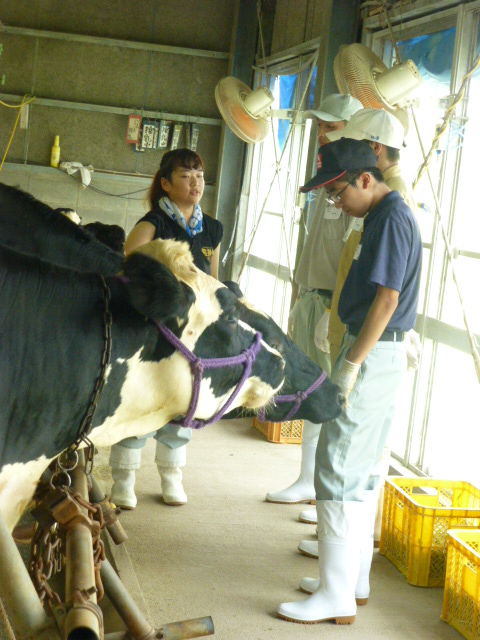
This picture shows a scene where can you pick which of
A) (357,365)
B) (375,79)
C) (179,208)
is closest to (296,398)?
(357,365)

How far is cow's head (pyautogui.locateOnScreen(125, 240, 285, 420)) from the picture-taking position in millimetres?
1550

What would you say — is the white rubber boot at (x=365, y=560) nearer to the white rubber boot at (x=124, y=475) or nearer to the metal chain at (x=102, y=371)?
the white rubber boot at (x=124, y=475)

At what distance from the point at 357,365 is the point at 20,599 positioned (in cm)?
157

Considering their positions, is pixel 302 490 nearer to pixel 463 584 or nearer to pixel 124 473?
pixel 124 473

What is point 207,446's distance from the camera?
4.81m

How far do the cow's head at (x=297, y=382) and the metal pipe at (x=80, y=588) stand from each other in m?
0.80

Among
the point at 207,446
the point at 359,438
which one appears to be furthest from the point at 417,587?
the point at 207,446

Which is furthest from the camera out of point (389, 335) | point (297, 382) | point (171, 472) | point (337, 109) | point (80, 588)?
point (171, 472)

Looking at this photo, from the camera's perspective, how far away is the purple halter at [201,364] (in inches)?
66.0

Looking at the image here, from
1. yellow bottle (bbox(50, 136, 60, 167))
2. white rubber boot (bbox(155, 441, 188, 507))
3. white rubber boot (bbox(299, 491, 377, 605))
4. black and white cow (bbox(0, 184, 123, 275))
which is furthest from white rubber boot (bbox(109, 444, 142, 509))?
yellow bottle (bbox(50, 136, 60, 167))

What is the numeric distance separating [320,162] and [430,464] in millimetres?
Answer: 2155

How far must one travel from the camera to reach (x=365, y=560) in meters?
2.81

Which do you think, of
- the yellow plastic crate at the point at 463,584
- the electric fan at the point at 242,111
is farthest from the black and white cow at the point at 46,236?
the electric fan at the point at 242,111

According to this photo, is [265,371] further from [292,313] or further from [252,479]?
[252,479]
